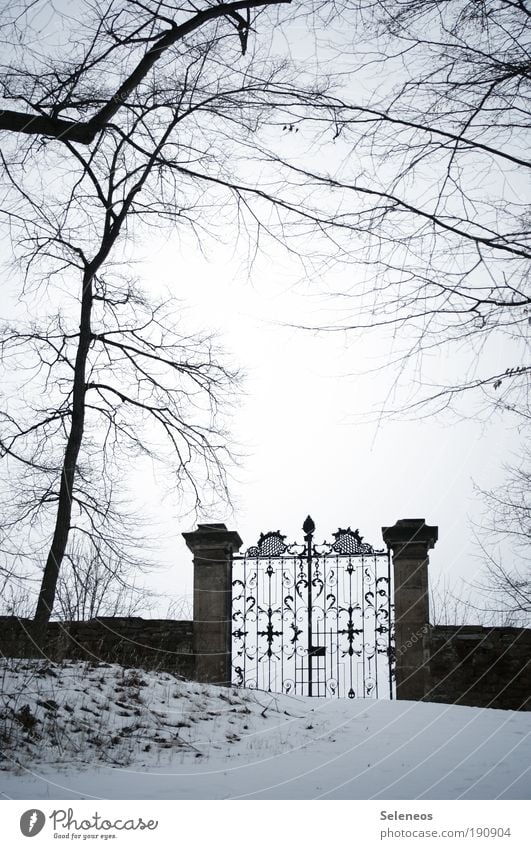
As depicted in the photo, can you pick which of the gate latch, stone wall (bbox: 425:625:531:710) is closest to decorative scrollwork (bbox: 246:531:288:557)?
the gate latch

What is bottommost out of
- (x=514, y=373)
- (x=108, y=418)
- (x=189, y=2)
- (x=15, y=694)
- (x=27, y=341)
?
(x=15, y=694)

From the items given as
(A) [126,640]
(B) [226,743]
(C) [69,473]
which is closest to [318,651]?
(A) [126,640]

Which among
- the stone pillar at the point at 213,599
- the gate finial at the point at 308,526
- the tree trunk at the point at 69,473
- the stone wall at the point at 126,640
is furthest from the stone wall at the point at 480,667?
the tree trunk at the point at 69,473

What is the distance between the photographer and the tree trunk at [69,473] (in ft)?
25.4

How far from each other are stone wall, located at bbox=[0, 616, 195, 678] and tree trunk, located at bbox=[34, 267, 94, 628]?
125 centimetres

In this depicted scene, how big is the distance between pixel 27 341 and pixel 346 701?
218 inches

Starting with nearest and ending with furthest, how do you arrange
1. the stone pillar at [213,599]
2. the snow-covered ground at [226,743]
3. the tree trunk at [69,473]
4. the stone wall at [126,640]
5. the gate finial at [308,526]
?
the snow-covered ground at [226,743] < the tree trunk at [69,473] < the stone wall at [126,640] < the stone pillar at [213,599] < the gate finial at [308,526]

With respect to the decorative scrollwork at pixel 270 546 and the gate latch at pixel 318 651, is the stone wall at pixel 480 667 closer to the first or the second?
the gate latch at pixel 318 651

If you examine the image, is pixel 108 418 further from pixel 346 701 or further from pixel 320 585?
pixel 346 701

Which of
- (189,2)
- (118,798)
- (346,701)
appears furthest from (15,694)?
(189,2)

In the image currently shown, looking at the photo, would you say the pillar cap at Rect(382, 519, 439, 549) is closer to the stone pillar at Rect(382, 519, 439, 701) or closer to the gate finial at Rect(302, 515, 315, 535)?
the stone pillar at Rect(382, 519, 439, 701)

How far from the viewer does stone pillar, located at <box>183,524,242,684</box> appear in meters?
9.14

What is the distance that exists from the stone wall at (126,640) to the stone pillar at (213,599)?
16cm

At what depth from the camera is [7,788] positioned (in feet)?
14.7
